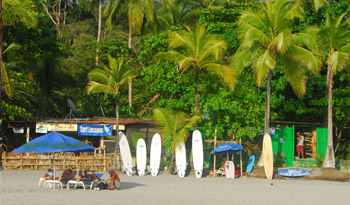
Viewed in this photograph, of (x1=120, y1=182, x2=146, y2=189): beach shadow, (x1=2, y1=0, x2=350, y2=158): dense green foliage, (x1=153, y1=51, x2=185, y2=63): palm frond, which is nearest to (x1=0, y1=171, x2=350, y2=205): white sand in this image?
(x1=120, y1=182, x2=146, y2=189): beach shadow

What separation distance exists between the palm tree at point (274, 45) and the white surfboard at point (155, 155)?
4.74 m

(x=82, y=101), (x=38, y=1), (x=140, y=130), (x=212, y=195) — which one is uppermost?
(x=38, y=1)

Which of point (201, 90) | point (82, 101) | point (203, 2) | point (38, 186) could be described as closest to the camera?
point (38, 186)

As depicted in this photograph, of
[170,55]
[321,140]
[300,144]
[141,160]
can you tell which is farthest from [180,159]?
[321,140]

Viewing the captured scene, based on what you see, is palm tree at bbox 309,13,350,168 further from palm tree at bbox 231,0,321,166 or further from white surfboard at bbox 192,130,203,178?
white surfboard at bbox 192,130,203,178

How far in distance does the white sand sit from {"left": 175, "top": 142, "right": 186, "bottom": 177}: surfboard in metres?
1.26

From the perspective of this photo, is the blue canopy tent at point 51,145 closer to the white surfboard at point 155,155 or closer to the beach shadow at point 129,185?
the beach shadow at point 129,185

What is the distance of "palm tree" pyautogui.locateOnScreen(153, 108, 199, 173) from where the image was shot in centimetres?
2119

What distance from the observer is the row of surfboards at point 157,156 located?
68.5ft

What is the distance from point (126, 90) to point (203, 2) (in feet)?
29.6

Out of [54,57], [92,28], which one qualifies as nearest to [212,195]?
A: [54,57]

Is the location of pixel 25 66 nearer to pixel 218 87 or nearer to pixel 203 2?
pixel 218 87

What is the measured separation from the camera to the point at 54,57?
28.2 metres

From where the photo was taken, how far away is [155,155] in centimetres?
2152
